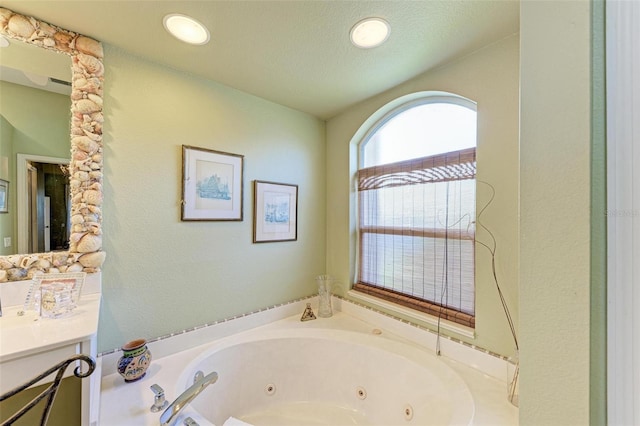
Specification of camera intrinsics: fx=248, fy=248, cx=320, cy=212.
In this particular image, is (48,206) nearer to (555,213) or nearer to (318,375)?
(318,375)

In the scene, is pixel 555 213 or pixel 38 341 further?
pixel 38 341

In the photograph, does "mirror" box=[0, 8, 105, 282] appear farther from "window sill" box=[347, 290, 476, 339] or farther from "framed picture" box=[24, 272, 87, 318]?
"window sill" box=[347, 290, 476, 339]

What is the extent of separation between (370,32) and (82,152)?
1.64m

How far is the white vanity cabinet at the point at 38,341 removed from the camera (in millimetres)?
828

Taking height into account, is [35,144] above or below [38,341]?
above

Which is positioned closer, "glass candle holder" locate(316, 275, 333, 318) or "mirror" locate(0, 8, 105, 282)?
"mirror" locate(0, 8, 105, 282)

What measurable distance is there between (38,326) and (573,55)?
190 cm

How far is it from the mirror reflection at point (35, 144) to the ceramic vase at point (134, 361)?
65cm

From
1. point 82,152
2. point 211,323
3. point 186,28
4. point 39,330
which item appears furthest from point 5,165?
point 211,323

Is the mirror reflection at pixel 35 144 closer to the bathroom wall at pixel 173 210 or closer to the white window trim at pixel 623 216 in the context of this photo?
the bathroom wall at pixel 173 210

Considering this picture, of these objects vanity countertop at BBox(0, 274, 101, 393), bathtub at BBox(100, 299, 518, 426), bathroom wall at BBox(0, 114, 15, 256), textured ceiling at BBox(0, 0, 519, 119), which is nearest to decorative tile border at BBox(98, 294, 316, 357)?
bathtub at BBox(100, 299, 518, 426)

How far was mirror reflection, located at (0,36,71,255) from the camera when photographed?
1.21m

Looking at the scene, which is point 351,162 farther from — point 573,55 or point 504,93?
point 573,55

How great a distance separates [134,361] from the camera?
1.30 meters
